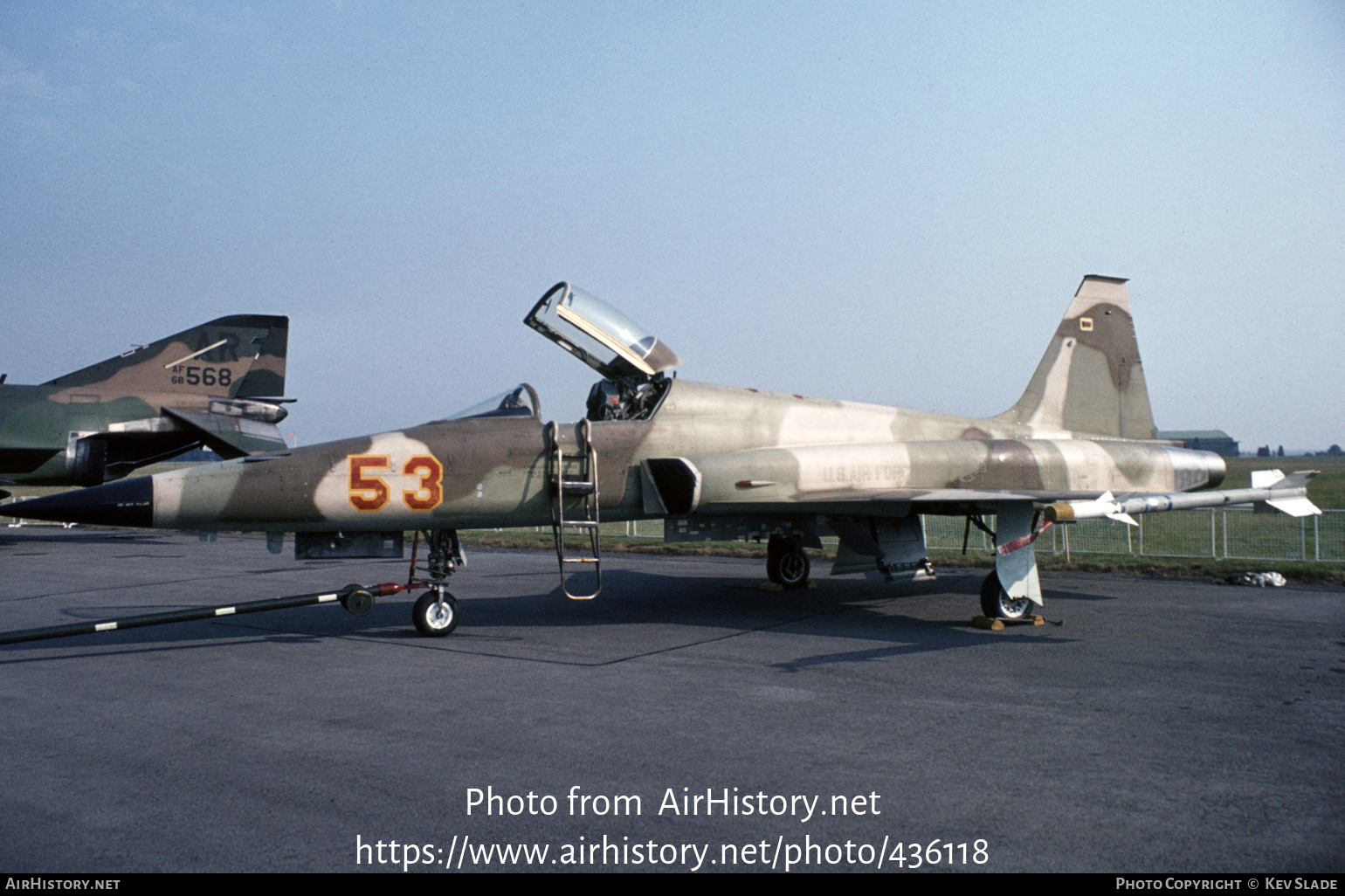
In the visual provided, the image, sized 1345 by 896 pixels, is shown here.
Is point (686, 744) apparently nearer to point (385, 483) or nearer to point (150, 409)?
point (385, 483)

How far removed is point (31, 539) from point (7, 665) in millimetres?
20796

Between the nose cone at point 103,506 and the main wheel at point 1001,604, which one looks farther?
the main wheel at point 1001,604

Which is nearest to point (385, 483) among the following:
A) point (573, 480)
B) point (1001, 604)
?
point (573, 480)

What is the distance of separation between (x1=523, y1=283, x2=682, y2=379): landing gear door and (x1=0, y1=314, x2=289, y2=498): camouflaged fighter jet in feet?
48.6

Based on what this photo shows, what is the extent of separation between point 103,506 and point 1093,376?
12.6 meters

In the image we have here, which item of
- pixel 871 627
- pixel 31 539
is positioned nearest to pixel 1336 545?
pixel 871 627

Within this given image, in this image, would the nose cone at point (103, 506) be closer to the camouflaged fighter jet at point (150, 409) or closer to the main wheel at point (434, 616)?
the main wheel at point (434, 616)

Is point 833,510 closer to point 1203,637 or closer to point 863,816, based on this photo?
point 1203,637

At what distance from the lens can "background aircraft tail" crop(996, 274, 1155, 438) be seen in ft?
41.4

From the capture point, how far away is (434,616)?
8570 mm

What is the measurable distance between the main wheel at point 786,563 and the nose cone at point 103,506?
309 inches

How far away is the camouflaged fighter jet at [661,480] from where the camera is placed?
8000mm

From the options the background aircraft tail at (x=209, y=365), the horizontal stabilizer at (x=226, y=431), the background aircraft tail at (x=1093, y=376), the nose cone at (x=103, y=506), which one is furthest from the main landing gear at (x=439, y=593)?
the background aircraft tail at (x=209, y=365)

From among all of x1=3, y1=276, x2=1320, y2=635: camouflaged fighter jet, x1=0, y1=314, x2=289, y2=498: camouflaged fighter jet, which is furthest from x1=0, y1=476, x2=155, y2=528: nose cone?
x1=0, y1=314, x2=289, y2=498: camouflaged fighter jet
